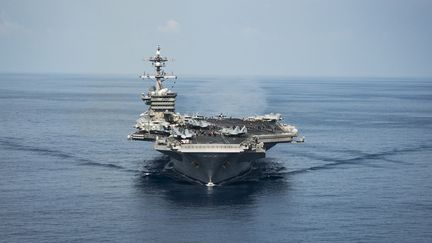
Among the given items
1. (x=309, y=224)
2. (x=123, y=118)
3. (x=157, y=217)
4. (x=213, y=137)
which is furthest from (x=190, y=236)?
(x=123, y=118)

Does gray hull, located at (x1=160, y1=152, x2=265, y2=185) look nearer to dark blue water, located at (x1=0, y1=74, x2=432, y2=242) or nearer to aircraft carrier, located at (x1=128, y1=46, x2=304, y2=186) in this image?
aircraft carrier, located at (x1=128, y1=46, x2=304, y2=186)

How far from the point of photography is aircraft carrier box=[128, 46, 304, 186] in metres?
61.9

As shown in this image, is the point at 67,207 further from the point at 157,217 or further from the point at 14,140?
the point at 14,140

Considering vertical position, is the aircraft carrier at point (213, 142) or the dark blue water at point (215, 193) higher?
the aircraft carrier at point (213, 142)

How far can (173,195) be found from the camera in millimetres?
60156

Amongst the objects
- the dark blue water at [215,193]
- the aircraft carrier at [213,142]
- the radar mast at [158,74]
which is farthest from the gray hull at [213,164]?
the radar mast at [158,74]

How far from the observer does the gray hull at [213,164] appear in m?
61.8

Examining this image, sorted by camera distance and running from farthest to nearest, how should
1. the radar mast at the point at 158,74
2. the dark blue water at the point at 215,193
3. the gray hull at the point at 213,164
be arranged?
the radar mast at the point at 158,74
the gray hull at the point at 213,164
the dark blue water at the point at 215,193

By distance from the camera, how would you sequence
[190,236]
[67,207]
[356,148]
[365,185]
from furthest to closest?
[356,148] → [365,185] → [67,207] → [190,236]

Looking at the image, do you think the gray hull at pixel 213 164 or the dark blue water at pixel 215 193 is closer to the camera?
the dark blue water at pixel 215 193

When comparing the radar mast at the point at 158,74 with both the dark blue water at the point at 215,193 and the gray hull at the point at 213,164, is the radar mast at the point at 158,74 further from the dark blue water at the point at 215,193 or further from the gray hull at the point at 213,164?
the gray hull at the point at 213,164

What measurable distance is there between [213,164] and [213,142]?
3.53 metres

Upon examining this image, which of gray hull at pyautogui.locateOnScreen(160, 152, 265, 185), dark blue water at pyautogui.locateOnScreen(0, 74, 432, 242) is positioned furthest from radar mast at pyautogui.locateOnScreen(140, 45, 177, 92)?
gray hull at pyautogui.locateOnScreen(160, 152, 265, 185)

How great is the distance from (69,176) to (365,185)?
28.6m
